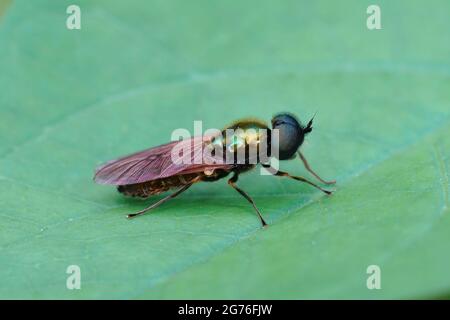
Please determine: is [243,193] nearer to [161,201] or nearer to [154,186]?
[161,201]

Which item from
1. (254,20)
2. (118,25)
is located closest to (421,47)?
(254,20)

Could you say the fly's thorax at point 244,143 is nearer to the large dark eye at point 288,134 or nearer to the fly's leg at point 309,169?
the large dark eye at point 288,134

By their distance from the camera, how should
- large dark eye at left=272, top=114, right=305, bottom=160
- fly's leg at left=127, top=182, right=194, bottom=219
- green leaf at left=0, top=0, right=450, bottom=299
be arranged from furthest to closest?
large dark eye at left=272, top=114, right=305, bottom=160
fly's leg at left=127, top=182, right=194, bottom=219
green leaf at left=0, top=0, right=450, bottom=299

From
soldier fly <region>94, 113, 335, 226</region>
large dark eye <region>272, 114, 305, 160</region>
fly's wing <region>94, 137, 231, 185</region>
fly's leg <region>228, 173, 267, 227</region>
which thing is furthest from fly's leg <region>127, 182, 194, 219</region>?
large dark eye <region>272, 114, 305, 160</region>

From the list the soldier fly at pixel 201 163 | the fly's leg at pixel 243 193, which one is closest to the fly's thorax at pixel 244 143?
the soldier fly at pixel 201 163

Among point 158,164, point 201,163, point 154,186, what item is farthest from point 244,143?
point 154,186

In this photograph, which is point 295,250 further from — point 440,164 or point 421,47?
point 421,47

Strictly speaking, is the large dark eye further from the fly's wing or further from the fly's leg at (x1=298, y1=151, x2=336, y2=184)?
the fly's wing

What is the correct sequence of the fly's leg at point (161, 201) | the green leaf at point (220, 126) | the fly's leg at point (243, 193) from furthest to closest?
1. the fly's leg at point (161, 201)
2. the fly's leg at point (243, 193)
3. the green leaf at point (220, 126)

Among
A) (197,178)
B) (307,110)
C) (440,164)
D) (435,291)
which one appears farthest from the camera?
(307,110)
